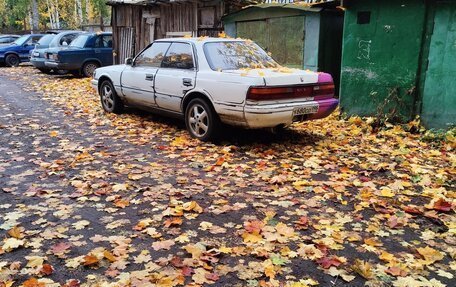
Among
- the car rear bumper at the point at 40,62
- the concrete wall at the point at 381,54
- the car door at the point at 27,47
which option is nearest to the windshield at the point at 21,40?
the car door at the point at 27,47

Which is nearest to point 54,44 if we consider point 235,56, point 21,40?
point 21,40

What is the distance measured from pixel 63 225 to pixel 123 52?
46.6ft

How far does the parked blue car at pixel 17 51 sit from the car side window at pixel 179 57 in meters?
18.3

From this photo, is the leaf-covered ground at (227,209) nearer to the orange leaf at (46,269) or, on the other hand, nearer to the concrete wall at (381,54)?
the orange leaf at (46,269)

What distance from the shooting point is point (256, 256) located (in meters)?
3.37

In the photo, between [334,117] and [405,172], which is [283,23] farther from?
[405,172]

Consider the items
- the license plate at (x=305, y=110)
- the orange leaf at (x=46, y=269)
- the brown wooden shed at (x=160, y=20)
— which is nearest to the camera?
the orange leaf at (x=46, y=269)

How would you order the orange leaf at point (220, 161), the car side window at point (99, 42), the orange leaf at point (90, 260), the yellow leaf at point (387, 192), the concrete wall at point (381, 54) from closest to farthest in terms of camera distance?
the orange leaf at point (90, 260), the yellow leaf at point (387, 192), the orange leaf at point (220, 161), the concrete wall at point (381, 54), the car side window at point (99, 42)

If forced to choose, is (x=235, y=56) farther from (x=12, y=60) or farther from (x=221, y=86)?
(x=12, y=60)

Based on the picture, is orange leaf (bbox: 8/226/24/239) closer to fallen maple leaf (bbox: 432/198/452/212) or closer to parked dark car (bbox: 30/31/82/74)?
fallen maple leaf (bbox: 432/198/452/212)

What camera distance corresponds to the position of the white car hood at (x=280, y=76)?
605 centimetres

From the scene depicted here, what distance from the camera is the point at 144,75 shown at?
789 centimetres

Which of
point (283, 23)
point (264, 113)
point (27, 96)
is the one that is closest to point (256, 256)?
point (264, 113)

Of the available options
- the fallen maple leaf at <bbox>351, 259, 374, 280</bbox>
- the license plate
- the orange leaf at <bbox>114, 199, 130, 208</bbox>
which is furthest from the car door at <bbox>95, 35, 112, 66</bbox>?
the fallen maple leaf at <bbox>351, 259, 374, 280</bbox>
